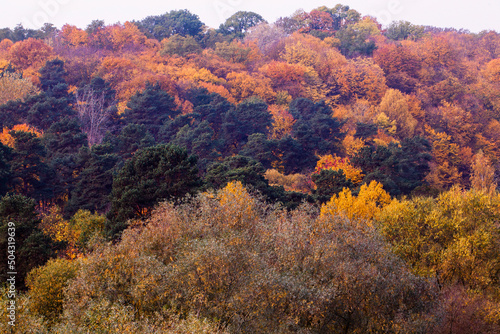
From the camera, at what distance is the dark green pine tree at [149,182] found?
32.8 meters

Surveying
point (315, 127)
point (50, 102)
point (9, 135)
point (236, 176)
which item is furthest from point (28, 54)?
point (236, 176)

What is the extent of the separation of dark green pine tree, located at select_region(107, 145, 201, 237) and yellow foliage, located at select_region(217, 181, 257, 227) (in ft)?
23.8

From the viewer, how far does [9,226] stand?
86.2 feet

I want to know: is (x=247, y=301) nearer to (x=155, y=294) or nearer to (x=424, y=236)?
(x=155, y=294)

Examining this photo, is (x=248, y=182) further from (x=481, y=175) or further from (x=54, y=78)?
(x=54, y=78)

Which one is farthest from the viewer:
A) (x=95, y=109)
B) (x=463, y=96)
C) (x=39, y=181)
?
(x=463, y=96)

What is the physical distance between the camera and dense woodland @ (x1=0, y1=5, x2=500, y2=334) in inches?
730

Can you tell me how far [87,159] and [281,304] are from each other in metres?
32.7

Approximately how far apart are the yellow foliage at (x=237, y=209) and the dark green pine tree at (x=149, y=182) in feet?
23.8

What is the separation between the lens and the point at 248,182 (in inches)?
1656

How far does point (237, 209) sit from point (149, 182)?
10619 mm

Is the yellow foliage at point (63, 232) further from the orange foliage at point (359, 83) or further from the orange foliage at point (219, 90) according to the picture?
the orange foliage at point (359, 83)

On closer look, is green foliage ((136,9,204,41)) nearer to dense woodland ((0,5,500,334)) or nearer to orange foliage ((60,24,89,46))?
dense woodland ((0,5,500,334))

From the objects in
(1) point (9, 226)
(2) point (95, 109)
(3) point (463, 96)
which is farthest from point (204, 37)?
(1) point (9, 226)
